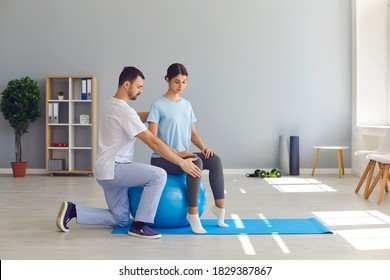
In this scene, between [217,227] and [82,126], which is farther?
[82,126]

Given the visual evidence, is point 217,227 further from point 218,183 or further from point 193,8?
point 193,8

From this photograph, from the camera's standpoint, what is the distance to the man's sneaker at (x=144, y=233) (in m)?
3.42

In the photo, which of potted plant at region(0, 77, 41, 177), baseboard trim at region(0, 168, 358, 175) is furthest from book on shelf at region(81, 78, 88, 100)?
baseboard trim at region(0, 168, 358, 175)

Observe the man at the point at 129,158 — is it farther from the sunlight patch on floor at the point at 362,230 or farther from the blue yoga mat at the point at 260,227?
the sunlight patch on floor at the point at 362,230

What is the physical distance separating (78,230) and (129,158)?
59cm

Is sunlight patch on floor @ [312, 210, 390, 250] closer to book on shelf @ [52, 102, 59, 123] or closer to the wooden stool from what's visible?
the wooden stool

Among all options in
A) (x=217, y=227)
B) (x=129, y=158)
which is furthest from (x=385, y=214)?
(x=129, y=158)

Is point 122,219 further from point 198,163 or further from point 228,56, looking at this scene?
point 228,56

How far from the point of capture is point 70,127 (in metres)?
7.16

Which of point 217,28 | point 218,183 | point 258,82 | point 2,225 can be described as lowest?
point 2,225

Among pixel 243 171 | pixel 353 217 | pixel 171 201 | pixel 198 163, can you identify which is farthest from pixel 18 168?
pixel 353 217

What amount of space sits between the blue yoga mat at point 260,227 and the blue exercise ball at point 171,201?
64 mm

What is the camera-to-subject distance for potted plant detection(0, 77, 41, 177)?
7.00 m

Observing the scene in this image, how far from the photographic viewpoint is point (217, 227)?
3.75 metres
